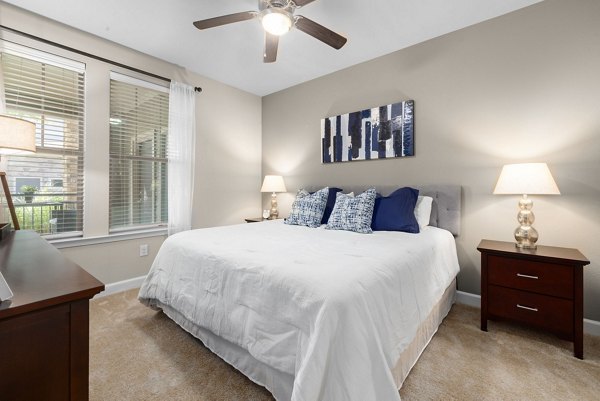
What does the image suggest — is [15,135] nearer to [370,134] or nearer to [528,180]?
[370,134]

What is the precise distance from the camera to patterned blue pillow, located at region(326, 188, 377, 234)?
7.93ft

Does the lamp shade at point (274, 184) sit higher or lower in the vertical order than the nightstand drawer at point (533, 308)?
higher

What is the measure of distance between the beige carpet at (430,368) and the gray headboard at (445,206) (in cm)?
89

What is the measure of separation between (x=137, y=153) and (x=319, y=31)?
7.80 ft

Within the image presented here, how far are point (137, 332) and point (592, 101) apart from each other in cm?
386

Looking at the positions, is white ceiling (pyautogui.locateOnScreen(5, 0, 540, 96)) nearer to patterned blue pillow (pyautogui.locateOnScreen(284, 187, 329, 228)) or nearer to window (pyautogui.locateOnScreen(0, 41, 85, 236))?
window (pyautogui.locateOnScreen(0, 41, 85, 236))

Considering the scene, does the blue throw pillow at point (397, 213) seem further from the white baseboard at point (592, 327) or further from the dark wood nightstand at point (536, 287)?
the white baseboard at point (592, 327)

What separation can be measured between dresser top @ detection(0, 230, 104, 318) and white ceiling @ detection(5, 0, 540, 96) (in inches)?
83.7

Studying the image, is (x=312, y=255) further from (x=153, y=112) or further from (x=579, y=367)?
(x=153, y=112)

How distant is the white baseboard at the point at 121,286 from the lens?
271 centimetres

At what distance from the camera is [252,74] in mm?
3504

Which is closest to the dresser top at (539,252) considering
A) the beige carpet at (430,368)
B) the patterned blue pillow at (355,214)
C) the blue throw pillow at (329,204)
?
the beige carpet at (430,368)

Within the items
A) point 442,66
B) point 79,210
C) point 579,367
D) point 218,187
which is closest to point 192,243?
point 79,210

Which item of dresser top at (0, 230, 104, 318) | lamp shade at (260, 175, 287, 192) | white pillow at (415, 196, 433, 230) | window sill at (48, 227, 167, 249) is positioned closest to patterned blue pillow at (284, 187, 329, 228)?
lamp shade at (260, 175, 287, 192)
